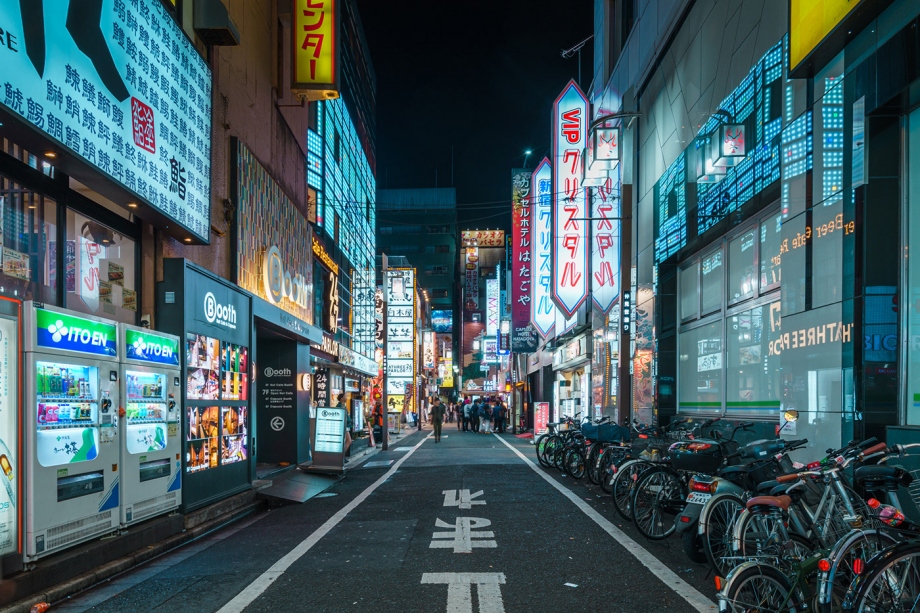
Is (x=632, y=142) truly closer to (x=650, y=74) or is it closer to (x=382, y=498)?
(x=650, y=74)

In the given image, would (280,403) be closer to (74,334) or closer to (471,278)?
(74,334)

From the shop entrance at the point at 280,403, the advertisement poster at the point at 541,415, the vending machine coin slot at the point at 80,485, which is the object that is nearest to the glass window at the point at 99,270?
the vending machine coin slot at the point at 80,485

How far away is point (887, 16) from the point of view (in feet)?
26.0

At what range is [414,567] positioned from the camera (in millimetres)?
7184

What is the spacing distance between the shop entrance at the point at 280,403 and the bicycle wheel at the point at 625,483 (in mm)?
9802

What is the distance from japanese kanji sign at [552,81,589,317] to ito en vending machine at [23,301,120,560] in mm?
17998

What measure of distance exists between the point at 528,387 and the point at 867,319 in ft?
134

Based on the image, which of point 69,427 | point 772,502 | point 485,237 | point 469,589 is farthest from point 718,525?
point 485,237

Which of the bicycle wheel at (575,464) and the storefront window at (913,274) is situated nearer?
the storefront window at (913,274)

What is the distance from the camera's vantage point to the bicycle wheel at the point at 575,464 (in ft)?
50.3

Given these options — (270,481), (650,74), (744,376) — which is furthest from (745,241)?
(270,481)

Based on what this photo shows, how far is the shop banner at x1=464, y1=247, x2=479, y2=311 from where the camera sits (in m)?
105

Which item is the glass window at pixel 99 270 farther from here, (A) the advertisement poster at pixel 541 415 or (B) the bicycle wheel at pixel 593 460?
(A) the advertisement poster at pixel 541 415

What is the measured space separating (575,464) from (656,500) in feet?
23.2
